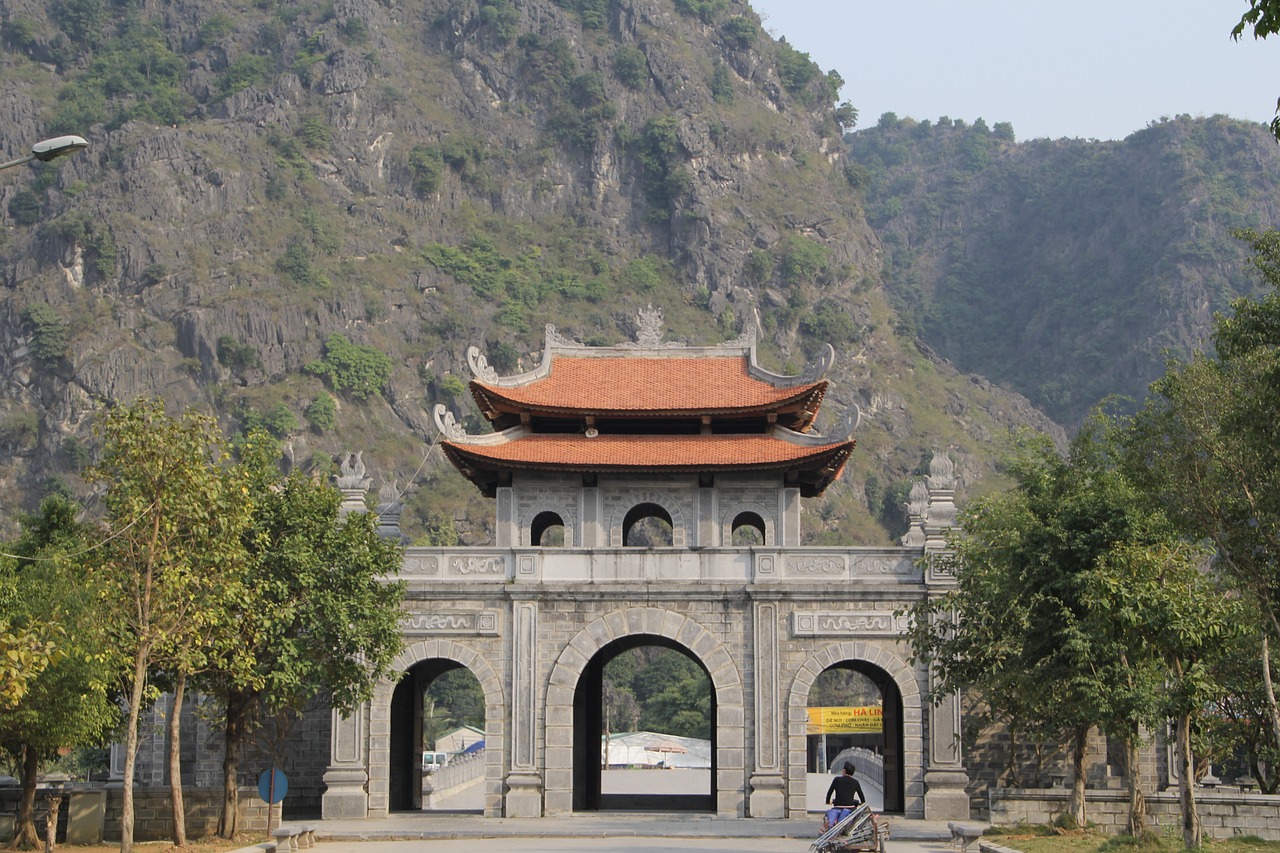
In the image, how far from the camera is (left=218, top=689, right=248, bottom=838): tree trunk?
109ft

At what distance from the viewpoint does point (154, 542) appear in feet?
91.0

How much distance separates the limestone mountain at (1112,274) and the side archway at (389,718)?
405ft

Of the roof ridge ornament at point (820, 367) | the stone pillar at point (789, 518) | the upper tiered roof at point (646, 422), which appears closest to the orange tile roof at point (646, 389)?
the upper tiered roof at point (646, 422)

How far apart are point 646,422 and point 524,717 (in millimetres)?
9291

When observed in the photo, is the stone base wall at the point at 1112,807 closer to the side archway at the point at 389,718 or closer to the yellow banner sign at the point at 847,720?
the side archway at the point at 389,718

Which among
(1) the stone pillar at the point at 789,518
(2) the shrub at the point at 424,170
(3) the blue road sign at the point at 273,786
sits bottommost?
(3) the blue road sign at the point at 273,786

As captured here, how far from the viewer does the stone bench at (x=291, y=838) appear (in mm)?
29375

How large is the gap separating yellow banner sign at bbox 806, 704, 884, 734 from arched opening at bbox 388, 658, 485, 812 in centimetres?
1444

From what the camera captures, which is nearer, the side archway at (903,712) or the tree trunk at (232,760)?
the tree trunk at (232,760)

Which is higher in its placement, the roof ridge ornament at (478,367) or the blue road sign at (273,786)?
the roof ridge ornament at (478,367)

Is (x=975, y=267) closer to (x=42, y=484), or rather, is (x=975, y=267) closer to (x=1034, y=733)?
(x=42, y=484)

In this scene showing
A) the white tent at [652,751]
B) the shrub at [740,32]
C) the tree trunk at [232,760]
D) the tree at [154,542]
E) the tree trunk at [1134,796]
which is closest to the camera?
the tree at [154,542]

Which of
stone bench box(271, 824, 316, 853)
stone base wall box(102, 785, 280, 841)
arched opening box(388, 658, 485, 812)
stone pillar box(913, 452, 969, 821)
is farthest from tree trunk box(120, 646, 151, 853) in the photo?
stone pillar box(913, 452, 969, 821)

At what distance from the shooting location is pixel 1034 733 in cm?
3588
